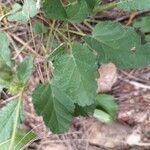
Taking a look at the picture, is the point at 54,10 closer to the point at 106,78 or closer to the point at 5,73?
the point at 5,73

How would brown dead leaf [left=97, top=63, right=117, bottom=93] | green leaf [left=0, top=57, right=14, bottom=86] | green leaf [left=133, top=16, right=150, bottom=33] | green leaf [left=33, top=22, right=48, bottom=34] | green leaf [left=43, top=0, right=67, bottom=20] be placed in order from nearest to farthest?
green leaf [left=43, top=0, right=67, bottom=20]
green leaf [left=0, top=57, right=14, bottom=86]
green leaf [left=33, top=22, right=48, bottom=34]
green leaf [left=133, top=16, right=150, bottom=33]
brown dead leaf [left=97, top=63, right=117, bottom=93]

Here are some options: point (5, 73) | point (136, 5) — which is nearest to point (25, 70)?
point (5, 73)

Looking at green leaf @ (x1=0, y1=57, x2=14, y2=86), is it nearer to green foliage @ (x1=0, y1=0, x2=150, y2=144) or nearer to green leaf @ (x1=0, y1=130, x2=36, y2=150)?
green foliage @ (x1=0, y1=0, x2=150, y2=144)

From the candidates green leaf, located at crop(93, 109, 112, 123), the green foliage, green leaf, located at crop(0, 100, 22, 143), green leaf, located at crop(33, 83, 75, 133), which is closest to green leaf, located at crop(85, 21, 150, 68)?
the green foliage

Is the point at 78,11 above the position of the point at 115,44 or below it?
above

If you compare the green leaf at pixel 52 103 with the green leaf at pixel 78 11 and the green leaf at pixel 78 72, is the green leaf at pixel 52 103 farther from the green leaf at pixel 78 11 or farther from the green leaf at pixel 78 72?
the green leaf at pixel 78 11

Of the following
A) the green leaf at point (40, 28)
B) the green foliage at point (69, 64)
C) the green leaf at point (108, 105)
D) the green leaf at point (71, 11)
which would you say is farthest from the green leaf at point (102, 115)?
the green leaf at point (71, 11)

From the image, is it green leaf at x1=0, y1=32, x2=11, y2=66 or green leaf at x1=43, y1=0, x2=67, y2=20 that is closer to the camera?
green leaf at x1=43, y1=0, x2=67, y2=20
